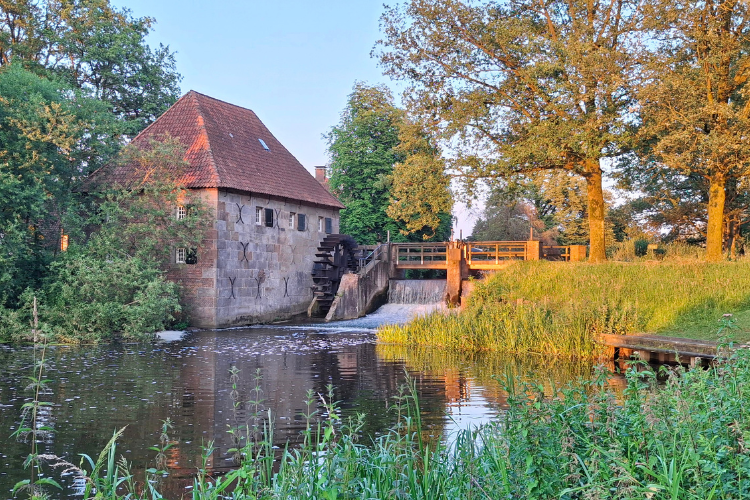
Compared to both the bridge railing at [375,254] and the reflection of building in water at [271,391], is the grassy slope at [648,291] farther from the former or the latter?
the bridge railing at [375,254]

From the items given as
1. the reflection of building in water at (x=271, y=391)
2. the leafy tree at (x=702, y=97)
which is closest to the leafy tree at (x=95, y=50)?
the reflection of building in water at (x=271, y=391)

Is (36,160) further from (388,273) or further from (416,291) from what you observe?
(416,291)

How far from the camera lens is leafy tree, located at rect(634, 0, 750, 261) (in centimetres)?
2002

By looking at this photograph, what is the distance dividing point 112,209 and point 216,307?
15.8 feet

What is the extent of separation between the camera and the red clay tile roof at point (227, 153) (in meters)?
25.2

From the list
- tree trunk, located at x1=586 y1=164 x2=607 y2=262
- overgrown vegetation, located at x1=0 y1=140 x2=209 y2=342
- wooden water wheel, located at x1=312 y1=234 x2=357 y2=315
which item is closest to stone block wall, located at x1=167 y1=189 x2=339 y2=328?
wooden water wheel, located at x1=312 y1=234 x2=357 y2=315

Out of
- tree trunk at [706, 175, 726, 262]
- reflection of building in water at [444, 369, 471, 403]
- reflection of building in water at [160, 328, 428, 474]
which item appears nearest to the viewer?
reflection of building in water at [160, 328, 428, 474]

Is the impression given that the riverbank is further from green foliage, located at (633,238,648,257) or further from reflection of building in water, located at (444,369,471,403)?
green foliage, located at (633,238,648,257)

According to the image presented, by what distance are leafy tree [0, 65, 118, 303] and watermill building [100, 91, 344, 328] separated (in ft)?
6.92

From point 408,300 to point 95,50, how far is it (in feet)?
55.9

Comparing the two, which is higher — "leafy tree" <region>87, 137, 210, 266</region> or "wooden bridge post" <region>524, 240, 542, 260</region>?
"leafy tree" <region>87, 137, 210, 266</region>

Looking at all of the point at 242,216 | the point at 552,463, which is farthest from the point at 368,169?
the point at 552,463

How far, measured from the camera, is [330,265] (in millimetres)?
A: 30312

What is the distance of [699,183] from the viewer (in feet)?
94.0
